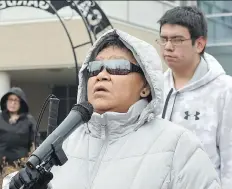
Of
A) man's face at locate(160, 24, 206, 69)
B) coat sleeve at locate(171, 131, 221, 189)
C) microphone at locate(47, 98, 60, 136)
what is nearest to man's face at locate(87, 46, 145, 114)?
microphone at locate(47, 98, 60, 136)

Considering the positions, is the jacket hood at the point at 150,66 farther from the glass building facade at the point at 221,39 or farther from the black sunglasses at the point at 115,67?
the glass building facade at the point at 221,39

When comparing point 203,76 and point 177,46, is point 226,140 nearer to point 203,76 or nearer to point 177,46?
point 203,76

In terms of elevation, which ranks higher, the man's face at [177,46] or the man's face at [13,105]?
the man's face at [177,46]

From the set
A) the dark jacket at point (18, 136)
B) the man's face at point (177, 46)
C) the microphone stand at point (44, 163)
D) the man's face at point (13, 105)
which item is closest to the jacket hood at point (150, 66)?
the microphone stand at point (44, 163)

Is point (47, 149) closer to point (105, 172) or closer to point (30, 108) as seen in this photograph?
point (105, 172)

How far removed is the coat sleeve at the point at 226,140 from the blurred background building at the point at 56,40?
96cm

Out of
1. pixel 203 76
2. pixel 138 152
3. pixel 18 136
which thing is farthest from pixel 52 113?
pixel 18 136

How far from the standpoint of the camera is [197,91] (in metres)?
3.80

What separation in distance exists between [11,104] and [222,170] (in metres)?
4.45

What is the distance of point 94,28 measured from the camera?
9.75 metres

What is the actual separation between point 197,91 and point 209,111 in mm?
150

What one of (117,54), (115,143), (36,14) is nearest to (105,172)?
(115,143)

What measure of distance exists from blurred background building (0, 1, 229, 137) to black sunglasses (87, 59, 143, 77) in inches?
21.7

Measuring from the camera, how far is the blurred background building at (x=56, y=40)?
18.0 ft
